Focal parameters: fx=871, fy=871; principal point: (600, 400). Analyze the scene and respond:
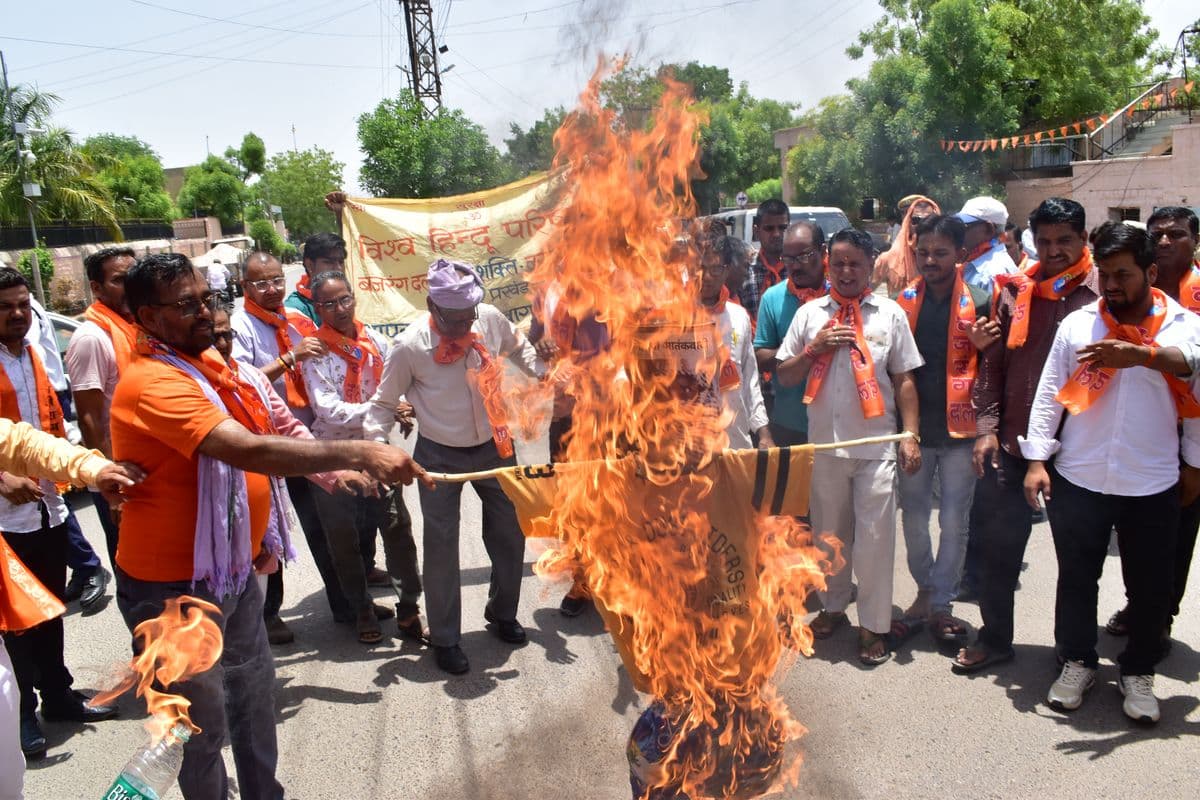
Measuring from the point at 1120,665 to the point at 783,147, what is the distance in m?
37.4

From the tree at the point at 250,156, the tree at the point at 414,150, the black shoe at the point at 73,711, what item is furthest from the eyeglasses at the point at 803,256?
the tree at the point at 250,156

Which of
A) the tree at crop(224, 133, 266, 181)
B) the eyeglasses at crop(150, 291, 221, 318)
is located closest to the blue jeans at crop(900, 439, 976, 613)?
the eyeglasses at crop(150, 291, 221, 318)

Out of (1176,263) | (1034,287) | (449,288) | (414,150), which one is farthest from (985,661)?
(414,150)

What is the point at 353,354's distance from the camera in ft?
16.5

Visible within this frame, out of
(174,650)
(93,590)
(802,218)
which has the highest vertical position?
(802,218)

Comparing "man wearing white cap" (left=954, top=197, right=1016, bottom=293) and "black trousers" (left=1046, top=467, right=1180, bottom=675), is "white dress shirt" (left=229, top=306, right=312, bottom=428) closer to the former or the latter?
"black trousers" (left=1046, top=467, right=1180, bottom=675)

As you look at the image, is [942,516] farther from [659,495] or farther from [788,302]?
[659,495]

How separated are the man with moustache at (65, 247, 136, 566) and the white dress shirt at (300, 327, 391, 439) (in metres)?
0.92

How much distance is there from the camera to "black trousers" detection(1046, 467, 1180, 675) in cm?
377

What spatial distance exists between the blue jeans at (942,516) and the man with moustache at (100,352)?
4.19 meters

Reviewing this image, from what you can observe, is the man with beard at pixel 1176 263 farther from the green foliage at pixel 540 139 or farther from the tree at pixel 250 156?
the tree at pixel 250 156

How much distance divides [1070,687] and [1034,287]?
6.11 feet

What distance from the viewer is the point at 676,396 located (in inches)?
141

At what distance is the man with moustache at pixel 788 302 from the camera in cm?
520
